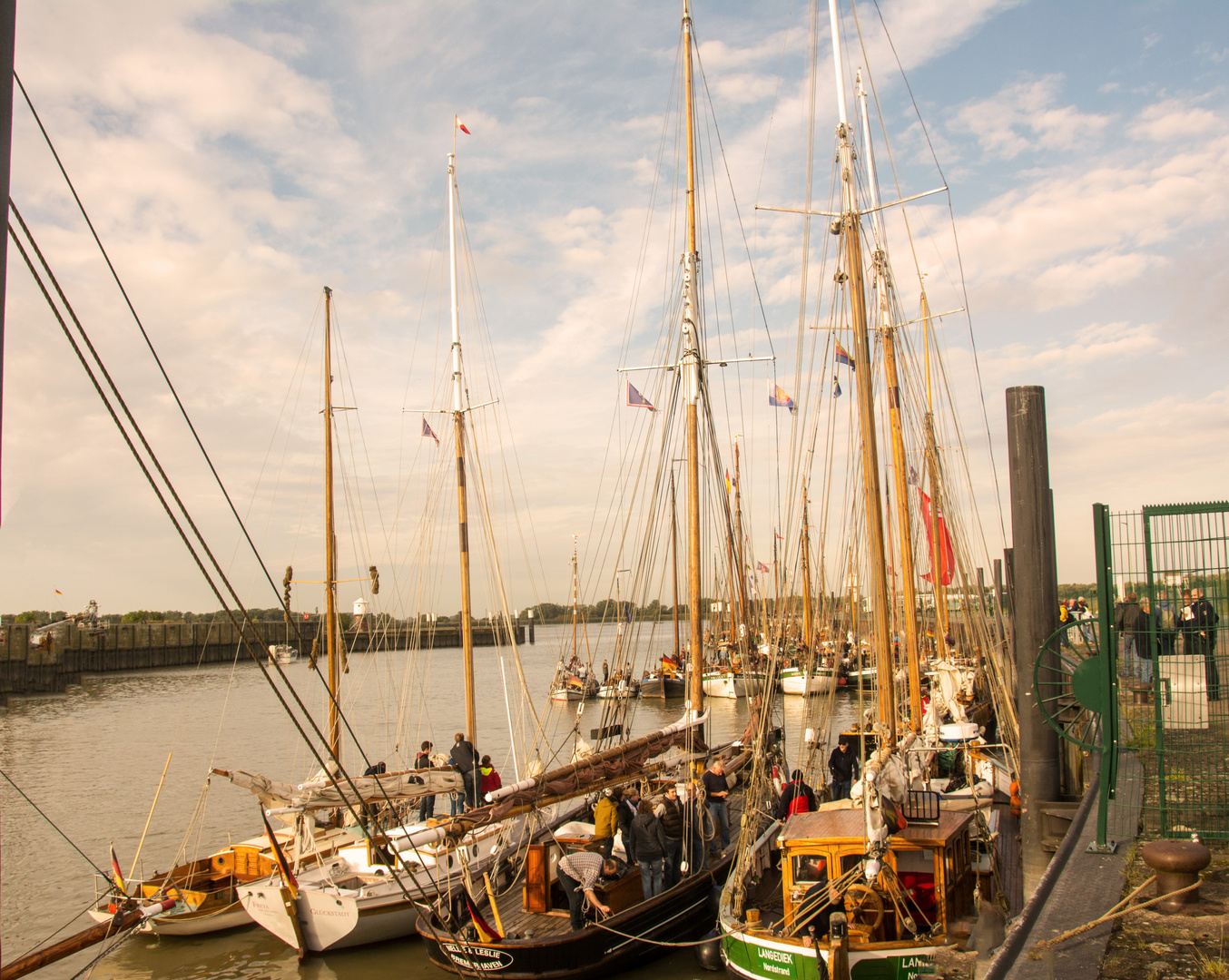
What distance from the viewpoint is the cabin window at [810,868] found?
34.0 feet

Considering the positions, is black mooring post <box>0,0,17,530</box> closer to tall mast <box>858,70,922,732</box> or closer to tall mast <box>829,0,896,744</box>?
tall mast <box>829,0,896,744</box>

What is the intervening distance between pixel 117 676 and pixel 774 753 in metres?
82.1

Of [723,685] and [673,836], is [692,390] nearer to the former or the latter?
[673,836]

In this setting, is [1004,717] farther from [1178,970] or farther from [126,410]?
[126,410]

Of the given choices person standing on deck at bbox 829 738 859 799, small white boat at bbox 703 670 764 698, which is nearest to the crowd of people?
person standing on deck at bbox 829 738 859 799

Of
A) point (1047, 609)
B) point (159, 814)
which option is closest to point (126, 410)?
point (1047, 609)

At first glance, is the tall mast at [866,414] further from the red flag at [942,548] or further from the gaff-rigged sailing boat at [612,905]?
the red flag at [942,548]

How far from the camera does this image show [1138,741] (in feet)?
33.4

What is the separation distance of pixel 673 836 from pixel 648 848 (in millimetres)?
1043

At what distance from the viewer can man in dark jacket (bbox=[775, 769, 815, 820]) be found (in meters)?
14.5

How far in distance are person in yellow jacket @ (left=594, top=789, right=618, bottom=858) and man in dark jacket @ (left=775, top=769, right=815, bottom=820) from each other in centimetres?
300

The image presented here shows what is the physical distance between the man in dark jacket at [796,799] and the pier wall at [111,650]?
128 feet

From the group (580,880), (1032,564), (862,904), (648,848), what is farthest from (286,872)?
(1032,564)

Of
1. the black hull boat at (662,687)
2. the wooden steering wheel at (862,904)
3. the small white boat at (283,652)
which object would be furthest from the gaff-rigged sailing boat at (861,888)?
the black hull boat at (662,687)
